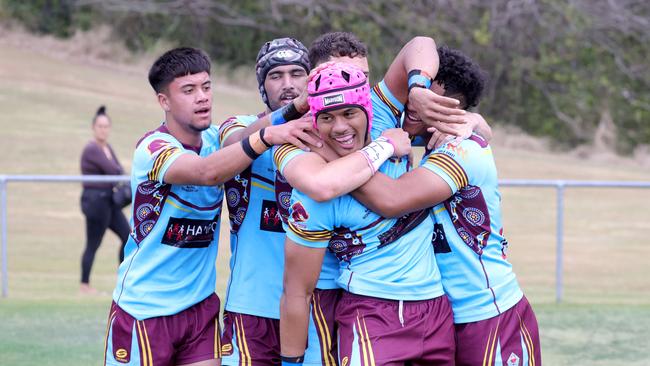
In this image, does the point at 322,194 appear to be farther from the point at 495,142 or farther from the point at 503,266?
the point at 495,142

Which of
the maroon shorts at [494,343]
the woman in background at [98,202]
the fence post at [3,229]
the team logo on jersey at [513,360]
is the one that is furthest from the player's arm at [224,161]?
the woman in background at [98,202]

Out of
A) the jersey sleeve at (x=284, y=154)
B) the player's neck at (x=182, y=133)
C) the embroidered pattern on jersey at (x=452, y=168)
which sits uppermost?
the player's neck at (x=182, y=133)

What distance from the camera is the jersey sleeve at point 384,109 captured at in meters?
4.68

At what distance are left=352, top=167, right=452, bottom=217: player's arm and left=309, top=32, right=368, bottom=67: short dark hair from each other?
0.90 metres

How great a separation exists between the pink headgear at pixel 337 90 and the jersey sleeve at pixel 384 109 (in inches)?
14.8

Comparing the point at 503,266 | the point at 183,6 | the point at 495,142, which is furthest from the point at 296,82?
the point at 183,6

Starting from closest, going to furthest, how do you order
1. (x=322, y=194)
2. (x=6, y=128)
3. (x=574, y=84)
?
1. (x=322, y=194)
2. (x=6, y=128)
3. (x=574, y=84)

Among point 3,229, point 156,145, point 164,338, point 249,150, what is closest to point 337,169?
point 249,150

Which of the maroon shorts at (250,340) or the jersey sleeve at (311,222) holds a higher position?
the jersey sleeve at (311,222)

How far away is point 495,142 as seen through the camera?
28047mm

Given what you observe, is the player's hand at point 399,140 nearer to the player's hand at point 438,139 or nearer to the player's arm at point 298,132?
the player's hand at point 438,139

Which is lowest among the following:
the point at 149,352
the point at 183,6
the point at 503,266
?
the point at 149,352

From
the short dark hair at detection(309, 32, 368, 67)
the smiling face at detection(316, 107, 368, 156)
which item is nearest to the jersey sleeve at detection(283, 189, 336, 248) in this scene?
the smiling face at detection(316, 107, 368, 156)

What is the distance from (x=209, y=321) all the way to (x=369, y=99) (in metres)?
1.52
